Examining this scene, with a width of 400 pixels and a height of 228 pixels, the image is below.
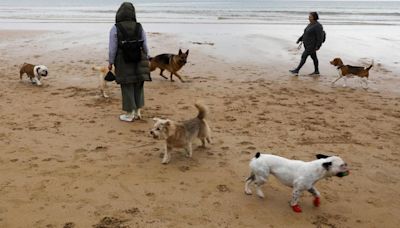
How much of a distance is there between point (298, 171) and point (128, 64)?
3699 mm

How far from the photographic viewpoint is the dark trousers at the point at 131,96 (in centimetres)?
733

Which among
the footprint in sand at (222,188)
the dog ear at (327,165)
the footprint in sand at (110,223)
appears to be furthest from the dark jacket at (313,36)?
the footprint in sand at (110,223)

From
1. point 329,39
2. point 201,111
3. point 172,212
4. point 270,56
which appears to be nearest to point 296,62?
point 270,56

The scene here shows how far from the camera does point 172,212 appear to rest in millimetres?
4574

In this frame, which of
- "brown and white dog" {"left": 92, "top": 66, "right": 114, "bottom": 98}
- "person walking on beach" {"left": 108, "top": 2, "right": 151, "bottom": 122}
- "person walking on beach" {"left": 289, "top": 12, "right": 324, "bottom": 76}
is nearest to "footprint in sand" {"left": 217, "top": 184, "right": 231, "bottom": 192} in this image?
"person walking on beach" {"left": 108, "top": 2, "right": 151, "bottom": 122}

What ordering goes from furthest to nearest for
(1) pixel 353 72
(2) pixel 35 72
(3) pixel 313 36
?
(3) pixel 313 36 → (1) pixel 353 72 → (2) pixel 35 72

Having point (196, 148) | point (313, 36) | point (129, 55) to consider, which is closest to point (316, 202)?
point (196, 148)

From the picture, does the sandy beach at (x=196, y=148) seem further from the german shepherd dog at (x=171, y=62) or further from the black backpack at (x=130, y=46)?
the black backpack at (x=130, y=46)

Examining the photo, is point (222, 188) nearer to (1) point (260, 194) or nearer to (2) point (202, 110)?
(1) point (260, 194)

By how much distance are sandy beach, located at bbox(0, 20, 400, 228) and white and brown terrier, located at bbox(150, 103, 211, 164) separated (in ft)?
0.75

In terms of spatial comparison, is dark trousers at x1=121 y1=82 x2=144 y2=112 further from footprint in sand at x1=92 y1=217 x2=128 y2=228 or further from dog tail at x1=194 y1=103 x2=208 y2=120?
footprint in sand at x1=92 y1=217 x2=128 y2=228

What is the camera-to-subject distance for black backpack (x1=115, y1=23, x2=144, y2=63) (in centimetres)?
682

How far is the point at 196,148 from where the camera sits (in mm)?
6426

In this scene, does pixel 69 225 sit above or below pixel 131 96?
below
